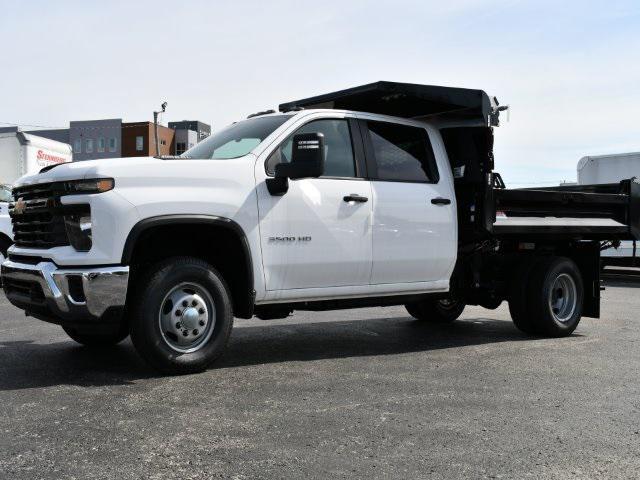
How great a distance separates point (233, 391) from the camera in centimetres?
478

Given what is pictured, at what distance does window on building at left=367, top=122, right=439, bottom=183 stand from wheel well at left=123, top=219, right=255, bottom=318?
1.53m

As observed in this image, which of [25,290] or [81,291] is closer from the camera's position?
[81,291]

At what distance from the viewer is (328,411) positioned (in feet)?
14.2

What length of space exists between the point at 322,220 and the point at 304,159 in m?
0.62

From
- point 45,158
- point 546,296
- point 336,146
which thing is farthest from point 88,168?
point 45,158

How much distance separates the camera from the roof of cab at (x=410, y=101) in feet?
21.7

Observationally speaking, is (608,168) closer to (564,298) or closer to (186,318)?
(564,298)

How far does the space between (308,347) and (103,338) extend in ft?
6.26

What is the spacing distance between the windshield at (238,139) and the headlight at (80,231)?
1268 millimetres

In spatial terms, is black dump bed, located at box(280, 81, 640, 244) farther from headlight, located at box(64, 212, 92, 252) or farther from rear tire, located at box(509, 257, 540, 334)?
headlight, located at box(64, 212, 92, 252)

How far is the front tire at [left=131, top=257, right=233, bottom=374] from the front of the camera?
195 inches

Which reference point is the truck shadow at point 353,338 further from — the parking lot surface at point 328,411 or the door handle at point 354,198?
the door handle at point 354,198

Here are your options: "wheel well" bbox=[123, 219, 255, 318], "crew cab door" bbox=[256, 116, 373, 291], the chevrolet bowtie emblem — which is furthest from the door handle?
the chevrolet bowtie emblem

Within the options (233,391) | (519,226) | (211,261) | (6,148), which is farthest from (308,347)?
(6,148)
